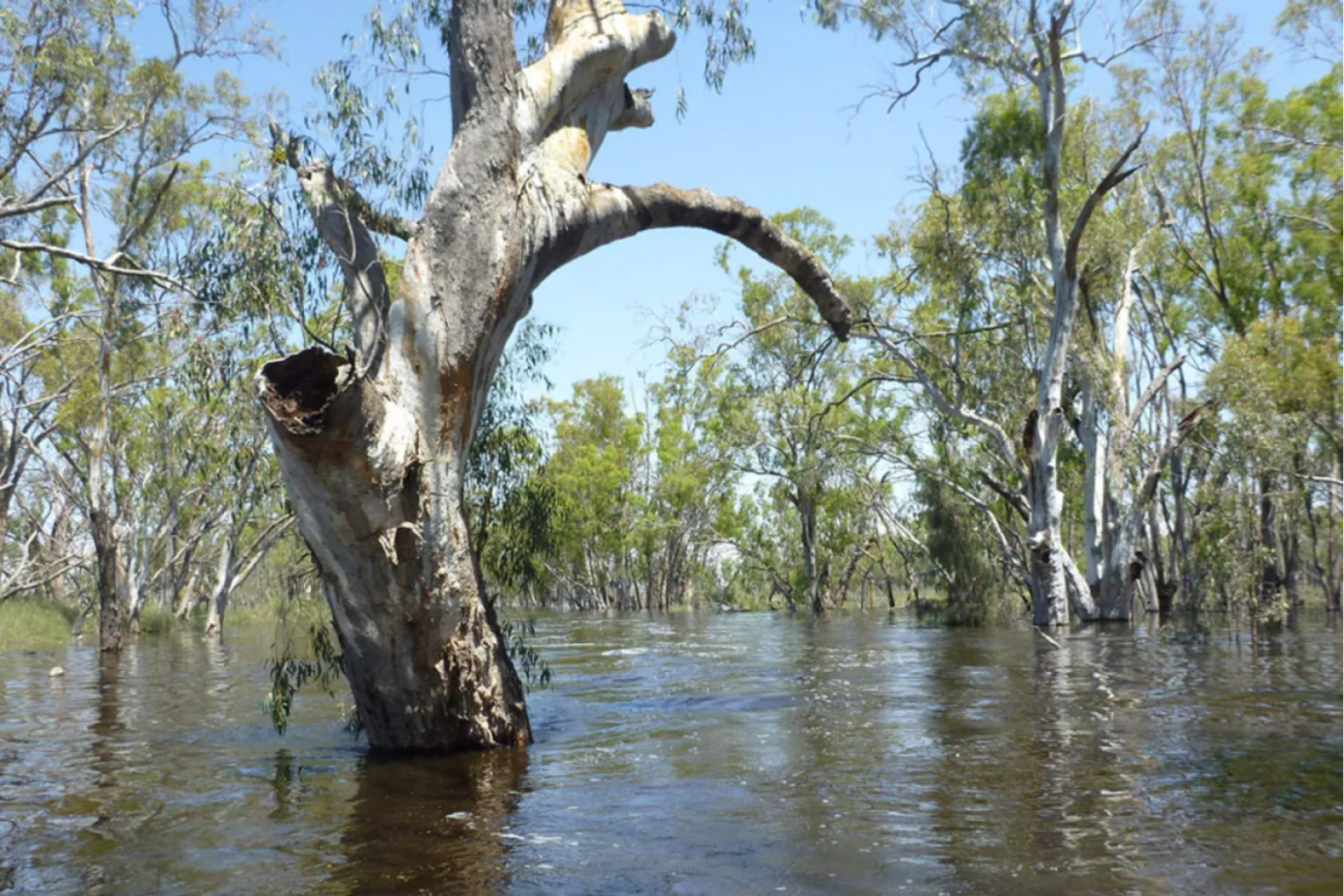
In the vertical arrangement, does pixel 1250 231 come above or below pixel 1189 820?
above

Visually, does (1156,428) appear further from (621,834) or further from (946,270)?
(621,834)

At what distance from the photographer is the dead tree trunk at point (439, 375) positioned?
6.19 meters

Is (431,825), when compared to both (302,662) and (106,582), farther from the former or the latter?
(106,582)

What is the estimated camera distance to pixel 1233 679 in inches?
491

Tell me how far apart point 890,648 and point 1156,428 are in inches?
827

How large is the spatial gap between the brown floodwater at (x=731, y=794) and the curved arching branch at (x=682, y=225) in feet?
11.9

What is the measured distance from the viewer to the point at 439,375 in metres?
7.09

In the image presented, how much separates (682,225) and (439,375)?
9.03 feet

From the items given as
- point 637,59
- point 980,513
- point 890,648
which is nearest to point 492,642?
point 637,59

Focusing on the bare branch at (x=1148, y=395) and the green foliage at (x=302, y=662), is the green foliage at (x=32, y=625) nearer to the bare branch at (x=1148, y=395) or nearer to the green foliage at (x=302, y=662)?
the green foliage at (x=302, y=662)

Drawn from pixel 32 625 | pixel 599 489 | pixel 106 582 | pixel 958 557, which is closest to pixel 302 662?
pixel 106 582

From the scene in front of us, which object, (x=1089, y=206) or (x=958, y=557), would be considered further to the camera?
(x=958, y=557)

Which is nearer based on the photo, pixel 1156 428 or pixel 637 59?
pixel 637 59

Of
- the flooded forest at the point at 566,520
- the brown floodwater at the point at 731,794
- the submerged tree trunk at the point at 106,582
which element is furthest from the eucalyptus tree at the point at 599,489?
the brown floodwater at the point at 731,794
